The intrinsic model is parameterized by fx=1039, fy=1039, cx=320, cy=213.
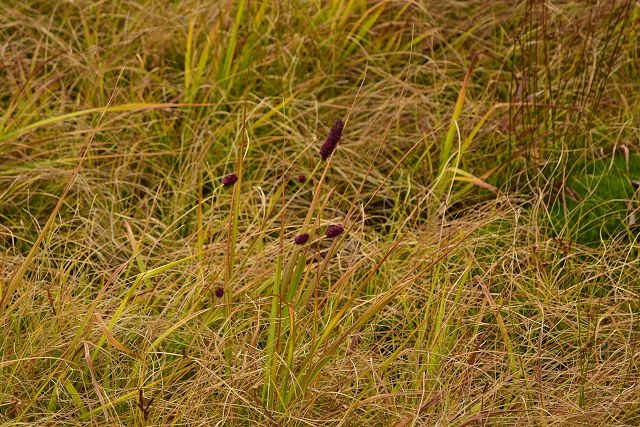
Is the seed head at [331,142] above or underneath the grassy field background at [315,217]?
above

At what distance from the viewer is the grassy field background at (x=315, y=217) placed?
2.07 meters

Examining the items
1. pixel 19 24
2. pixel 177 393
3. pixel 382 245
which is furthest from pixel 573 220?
pixel 19 24

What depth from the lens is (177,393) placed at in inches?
82.0

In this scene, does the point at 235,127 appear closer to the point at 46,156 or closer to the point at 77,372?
the point at 46,156

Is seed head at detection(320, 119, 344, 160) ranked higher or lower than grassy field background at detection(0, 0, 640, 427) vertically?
higher

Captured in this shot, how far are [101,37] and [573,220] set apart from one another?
5.28 feet

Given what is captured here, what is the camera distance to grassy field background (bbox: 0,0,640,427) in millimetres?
2072

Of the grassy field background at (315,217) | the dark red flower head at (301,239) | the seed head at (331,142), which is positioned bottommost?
the grassy field background at (315,217)

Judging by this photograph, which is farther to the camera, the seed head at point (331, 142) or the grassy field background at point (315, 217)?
the grassy field background at point (315, 217)

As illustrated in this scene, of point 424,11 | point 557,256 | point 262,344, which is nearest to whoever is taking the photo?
point 262,344

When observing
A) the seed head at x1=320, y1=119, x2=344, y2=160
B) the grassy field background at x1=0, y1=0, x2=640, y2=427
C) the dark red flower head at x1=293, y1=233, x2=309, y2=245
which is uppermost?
the seed head at x1=320, y1=119, x2=344, y2=160

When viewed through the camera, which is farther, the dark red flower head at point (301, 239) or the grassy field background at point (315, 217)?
the grassy field background at point (315, 217)

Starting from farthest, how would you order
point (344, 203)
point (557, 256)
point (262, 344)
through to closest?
point (344, 203), point (557, 256), point (262, 344)

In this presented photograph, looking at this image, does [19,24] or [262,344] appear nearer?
[262,344]
